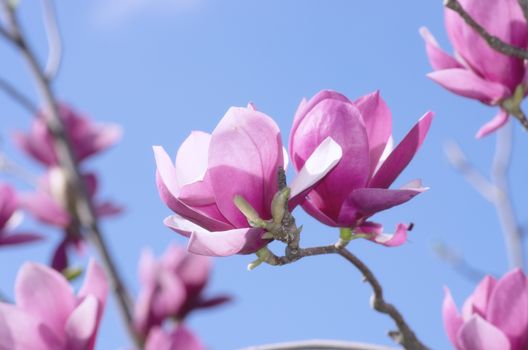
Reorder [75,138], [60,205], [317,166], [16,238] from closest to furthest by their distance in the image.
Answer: [317,166], [16,238], [60,205], [75,138]

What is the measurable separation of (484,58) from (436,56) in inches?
2.7

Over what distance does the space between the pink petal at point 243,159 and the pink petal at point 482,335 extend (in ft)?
0.90

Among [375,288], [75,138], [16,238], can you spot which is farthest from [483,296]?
[75,138]

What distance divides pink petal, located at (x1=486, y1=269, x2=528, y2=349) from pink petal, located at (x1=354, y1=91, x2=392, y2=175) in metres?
0.22

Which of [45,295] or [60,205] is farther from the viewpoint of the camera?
[60,205]

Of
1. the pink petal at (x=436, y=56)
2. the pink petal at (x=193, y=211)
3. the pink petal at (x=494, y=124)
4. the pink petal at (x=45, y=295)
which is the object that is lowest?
the pink petal at (x=45, y=295)

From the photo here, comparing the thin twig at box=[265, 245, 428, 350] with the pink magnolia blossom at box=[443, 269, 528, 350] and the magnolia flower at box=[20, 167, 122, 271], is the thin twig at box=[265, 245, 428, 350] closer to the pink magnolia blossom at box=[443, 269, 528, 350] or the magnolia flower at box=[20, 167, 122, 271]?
the pink magnolia blossom at box=[443, 269, 528, 350]

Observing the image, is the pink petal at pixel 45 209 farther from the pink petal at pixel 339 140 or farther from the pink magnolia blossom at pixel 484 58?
the pink petal at pixel 339 140

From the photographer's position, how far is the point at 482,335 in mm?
842

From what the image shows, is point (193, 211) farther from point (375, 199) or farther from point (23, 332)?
point (23, 332)

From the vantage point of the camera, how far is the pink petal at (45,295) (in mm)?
960

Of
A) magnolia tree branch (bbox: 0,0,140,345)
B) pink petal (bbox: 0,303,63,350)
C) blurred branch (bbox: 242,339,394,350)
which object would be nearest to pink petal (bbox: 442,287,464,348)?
blurred branch (bbox: 242,339,394,350)

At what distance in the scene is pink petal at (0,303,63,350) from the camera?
3.06 ft

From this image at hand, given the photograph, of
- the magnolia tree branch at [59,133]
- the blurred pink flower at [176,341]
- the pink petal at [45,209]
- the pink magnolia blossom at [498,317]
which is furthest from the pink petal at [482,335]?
the pink petal at [45,209]
